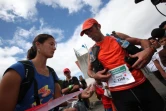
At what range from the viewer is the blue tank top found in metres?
1.75

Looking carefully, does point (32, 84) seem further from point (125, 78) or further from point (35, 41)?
point (125, 78)

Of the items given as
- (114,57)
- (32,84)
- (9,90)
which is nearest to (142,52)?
(114,57)

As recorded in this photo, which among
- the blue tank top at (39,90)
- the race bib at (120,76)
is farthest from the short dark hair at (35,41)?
the race bib at (120,76)

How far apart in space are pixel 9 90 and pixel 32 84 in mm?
252

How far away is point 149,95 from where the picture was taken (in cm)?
242

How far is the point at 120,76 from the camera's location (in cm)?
262

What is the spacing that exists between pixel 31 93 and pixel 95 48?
147cm

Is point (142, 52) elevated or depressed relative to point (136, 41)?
depressed

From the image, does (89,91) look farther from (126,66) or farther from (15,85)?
(15,85)

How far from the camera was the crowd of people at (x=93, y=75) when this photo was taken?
171cm

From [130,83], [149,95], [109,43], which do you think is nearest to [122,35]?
[109,43]

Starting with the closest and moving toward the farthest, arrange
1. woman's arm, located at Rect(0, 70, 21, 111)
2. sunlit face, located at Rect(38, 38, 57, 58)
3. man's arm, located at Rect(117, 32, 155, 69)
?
woman's arm, located at Rect(0, 70, 21, 111) < man's arm, located at Rect(117, 32, 155, 69) < sunlit face, located at Rect(38, 38, 57, 58)

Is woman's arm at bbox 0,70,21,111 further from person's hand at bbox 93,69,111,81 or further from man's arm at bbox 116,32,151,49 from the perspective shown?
man's arm at bbox 116,32,151,49

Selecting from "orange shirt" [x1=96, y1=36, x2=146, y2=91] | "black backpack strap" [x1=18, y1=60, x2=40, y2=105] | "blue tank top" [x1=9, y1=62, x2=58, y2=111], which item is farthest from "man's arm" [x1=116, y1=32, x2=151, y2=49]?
"black backpack strap" [x1=18, y1=60, x2=40, y2=105]
